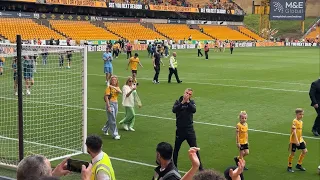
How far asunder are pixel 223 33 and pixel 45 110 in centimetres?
6362

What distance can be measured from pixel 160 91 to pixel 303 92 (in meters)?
6.73

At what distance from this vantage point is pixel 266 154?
11.1m

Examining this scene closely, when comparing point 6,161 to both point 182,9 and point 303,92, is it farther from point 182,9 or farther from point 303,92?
point 182,9

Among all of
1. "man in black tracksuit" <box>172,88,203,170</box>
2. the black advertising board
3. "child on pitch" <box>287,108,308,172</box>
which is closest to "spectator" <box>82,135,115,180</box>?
"man in black tracksuit" <box>172,88,203,170</box>

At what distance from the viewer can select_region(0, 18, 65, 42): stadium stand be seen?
47969 mm

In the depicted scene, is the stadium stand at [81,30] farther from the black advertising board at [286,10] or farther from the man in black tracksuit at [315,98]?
the man in black tracksuit at [315,98]

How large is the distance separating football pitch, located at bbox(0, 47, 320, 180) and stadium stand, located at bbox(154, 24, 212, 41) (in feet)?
134

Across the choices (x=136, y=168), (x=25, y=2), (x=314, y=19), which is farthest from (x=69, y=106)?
(x=314, y=19)

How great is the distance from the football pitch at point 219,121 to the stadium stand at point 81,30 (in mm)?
28856

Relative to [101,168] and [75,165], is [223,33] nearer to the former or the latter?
[101,168]

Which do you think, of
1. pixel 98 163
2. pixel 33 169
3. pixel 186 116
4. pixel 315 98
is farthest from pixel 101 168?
pixel 315 98

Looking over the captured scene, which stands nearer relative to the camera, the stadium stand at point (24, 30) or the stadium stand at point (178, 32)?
the stadium stand at point (24, 30)

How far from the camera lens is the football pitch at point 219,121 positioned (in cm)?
1024

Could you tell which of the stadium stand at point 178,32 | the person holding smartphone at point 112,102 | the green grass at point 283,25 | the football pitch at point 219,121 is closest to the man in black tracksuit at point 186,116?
the football pitch at point 219,121
